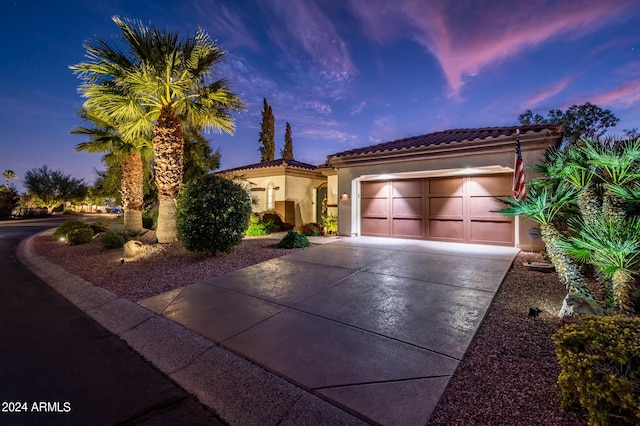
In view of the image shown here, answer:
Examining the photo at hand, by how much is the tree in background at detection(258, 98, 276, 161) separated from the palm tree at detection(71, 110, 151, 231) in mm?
15826

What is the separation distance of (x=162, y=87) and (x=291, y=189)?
807 cm

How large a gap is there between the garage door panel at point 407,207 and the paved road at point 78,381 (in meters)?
9.66

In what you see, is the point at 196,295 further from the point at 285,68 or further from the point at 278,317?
the point at 285,68

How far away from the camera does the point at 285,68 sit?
18.4 meters

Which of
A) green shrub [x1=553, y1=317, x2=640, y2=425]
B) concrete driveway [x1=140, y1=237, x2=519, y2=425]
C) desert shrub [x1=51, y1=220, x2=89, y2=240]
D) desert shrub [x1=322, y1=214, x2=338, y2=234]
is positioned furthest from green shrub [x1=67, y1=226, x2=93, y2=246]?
green shrub [x1=553, y1=317, x2=640, y2=425]

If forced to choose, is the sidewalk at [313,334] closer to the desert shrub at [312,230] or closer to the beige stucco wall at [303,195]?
the desert shrub at [312,230]

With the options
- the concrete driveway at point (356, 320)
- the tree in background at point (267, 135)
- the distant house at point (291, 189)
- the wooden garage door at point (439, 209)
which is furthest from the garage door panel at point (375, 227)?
the tree in background at point (267, 135)

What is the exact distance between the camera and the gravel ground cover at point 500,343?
6.62 ft

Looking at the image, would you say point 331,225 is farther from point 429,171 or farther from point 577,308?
point 577,308

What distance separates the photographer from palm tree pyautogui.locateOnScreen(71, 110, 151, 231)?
11.6 m

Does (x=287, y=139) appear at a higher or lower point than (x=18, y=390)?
higher

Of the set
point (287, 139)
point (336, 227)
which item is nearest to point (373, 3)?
point (336, 227)

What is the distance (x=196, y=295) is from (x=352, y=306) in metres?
2.84

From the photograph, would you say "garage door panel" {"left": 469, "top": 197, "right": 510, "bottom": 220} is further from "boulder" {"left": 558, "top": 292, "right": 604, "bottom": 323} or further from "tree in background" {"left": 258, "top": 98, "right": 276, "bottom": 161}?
"tree in background" {"left": 258, "top": 98, "right": 276, "bottom": 161}
